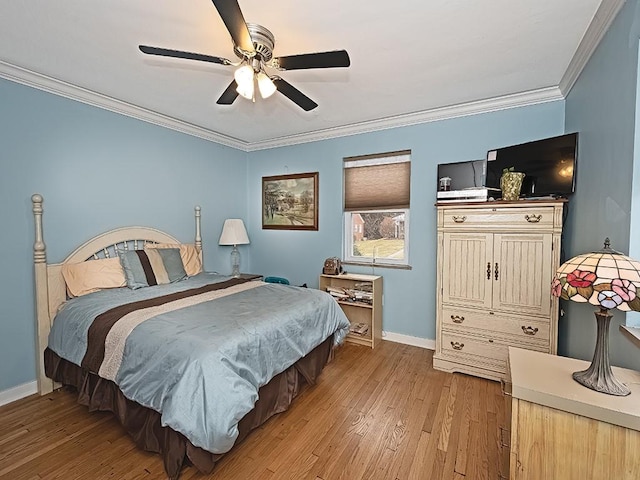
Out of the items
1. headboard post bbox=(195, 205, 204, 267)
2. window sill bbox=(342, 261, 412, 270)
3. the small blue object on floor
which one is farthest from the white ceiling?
the small blue object on floor

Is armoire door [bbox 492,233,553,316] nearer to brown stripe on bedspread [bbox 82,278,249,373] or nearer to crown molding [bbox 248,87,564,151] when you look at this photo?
crown molding [bbox 248,87,564,151]

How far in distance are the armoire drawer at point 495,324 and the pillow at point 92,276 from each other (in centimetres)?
306

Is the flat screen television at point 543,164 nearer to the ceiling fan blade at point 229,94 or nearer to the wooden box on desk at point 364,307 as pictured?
the wooden box on desk at point 364,307

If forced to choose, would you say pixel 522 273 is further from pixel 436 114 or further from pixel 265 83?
pixel 265 83

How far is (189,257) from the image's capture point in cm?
345

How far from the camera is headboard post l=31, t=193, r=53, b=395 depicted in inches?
93.5

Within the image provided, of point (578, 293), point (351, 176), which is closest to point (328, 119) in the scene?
point (351, 176)

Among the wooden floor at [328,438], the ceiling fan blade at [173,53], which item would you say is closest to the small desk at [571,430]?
the wooden floor at [328,438]

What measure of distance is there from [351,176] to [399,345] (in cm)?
210

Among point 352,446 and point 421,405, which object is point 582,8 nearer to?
point 421,405

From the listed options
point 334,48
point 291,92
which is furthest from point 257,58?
point 334,48

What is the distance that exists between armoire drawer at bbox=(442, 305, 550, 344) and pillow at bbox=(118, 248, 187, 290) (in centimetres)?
273

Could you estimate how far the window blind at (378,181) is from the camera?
3.40 meters

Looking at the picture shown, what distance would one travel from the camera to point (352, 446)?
1844 mm
